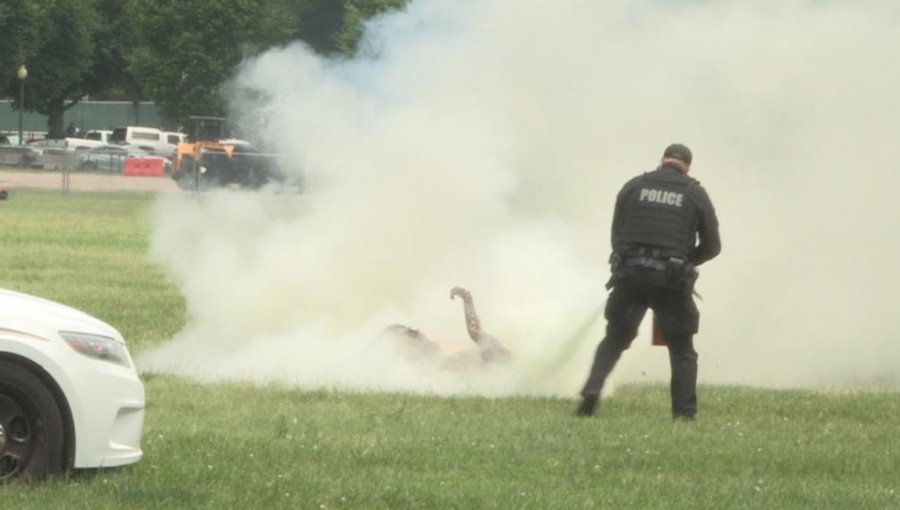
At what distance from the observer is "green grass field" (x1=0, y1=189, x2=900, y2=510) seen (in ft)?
28.4

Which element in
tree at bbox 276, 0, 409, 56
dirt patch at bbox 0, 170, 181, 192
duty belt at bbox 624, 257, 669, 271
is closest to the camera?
duty belt at bbox 624, 257, 669, 271

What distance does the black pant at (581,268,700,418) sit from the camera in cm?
1179

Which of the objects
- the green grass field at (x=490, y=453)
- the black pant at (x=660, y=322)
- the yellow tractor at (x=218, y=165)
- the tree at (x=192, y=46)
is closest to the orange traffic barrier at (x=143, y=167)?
the yellow tractor at (x=218, y=165)

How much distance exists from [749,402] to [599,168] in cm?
402

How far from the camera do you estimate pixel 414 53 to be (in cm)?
1630

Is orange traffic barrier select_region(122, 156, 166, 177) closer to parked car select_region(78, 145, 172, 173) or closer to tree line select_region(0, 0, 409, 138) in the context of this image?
parked car select_region(78, 145, 172, 173)

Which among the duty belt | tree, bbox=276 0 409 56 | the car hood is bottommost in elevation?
the car hood

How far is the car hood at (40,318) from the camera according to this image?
8.45 meters

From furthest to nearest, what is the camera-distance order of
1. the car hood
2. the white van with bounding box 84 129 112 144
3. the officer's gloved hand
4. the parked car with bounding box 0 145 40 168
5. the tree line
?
the white van with bounding box 84 129 112 144 → the tree line → the parked car with bounding box 0 145 40 168 → the officer's gloved hand → the car hood

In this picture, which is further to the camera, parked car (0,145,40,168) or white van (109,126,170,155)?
white van (109,126,170,155)

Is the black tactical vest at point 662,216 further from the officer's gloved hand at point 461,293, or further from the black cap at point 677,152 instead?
the officer's gloved hand at point 461,293

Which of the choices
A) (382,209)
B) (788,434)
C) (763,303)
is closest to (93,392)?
(788,434)

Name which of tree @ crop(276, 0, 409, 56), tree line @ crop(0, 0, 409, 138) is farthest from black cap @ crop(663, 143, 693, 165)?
tree line @ crop(0, 0, 409, 138)

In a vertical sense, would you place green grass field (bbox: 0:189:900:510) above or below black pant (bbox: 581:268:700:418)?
below
